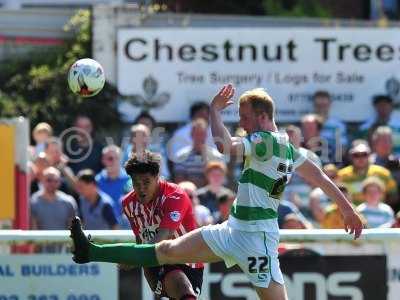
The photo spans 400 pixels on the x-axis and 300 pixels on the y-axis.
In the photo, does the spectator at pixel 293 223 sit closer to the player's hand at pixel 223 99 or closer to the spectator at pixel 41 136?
the spectator at pixel 41 136

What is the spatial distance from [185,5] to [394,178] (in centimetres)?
717

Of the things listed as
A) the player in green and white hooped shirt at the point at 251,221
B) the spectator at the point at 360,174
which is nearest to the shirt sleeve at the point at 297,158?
the player in green and white hooped shirt at the point at 251,221

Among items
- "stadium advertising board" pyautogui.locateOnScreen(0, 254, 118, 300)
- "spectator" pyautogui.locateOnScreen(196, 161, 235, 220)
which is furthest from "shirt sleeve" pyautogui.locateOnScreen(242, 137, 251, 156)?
"spectator" pyautogui.locateOnScreen(196, 161, 235, 220)

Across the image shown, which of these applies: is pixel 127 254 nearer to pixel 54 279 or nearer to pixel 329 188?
pixel 329 188

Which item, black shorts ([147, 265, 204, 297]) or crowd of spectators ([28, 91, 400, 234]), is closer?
black shorts ([147, 265, 204, 297])

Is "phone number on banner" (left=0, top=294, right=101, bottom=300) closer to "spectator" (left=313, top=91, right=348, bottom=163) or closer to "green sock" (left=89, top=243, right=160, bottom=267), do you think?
"green sock" (left=89, top=243, right=160, bottom=267)

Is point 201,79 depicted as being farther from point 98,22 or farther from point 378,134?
point 378,134

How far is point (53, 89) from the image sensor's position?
17750 mm

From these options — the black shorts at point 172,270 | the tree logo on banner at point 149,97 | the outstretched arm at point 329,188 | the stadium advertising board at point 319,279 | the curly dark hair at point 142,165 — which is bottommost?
the stadium advertising board at point 319,279

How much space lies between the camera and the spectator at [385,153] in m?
15.4

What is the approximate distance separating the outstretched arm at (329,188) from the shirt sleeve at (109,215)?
4.51 metres

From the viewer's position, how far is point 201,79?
56.3 ft

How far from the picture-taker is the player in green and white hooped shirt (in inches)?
374

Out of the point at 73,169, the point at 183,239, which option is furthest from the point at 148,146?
the point at 183,239
